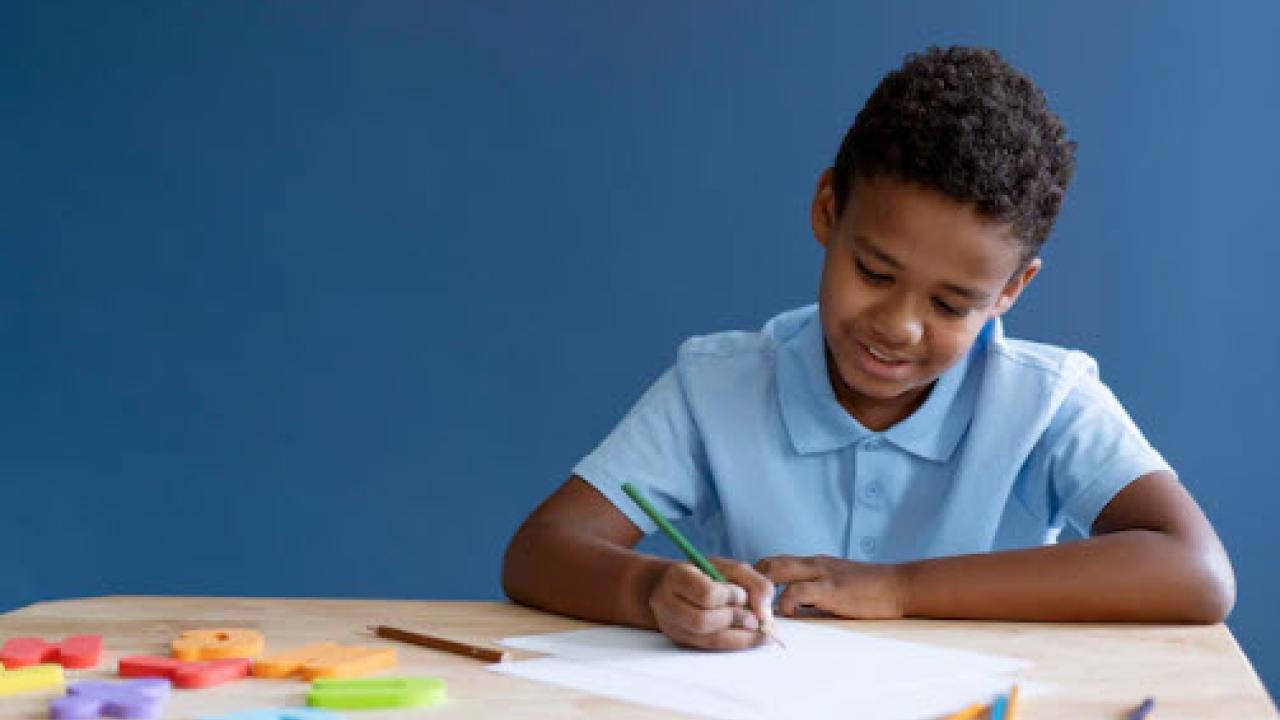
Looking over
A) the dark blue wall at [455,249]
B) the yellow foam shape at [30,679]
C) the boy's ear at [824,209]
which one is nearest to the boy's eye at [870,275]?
the boy's ear at [824,209]

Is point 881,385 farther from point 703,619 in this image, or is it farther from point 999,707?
point 999,707

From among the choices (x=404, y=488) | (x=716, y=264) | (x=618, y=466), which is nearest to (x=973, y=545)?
(x=618, y=466)

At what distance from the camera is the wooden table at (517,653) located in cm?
92

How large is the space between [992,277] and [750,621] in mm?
420

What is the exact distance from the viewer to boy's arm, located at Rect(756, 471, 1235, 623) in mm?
1210

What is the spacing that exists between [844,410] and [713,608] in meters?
0.49

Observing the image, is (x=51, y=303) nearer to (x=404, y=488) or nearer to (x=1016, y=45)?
(x=404, y=488)

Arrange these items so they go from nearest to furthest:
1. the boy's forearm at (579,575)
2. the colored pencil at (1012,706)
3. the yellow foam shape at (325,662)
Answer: the colored pencil at (1012,706) < the yellow foam shape at (325,662) < the boy's forearm at (579,575)

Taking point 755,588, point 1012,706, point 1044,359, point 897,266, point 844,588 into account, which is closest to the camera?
point 1012,706

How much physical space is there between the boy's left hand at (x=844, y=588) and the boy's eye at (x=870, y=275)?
255mm

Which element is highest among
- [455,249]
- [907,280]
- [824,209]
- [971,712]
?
[455,249]

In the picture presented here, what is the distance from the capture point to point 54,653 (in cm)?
105

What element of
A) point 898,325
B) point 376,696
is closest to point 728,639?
point 376,696

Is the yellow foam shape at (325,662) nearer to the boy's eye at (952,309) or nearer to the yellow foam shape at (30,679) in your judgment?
the yellow foam shape at (30,679)
